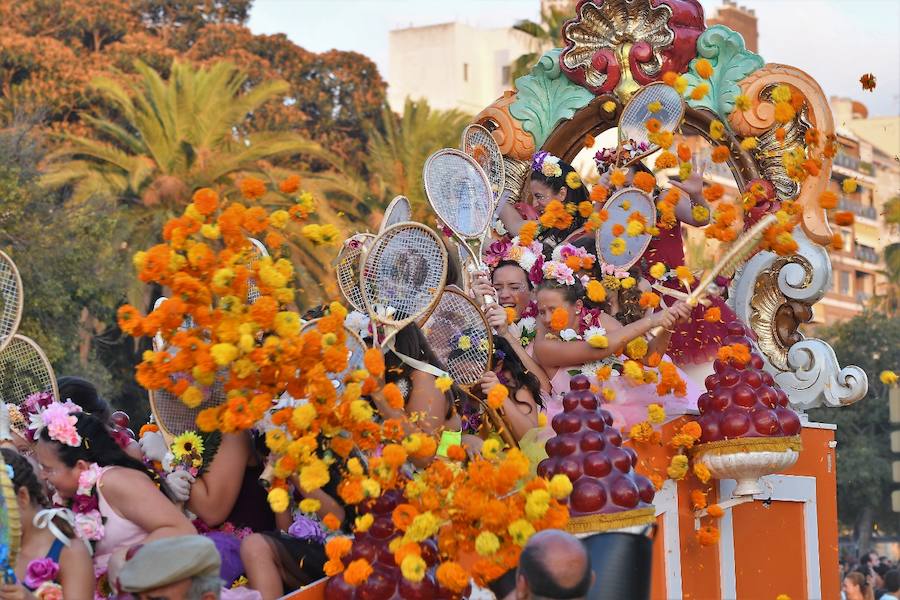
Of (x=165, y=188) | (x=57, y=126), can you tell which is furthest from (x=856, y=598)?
(x=57, y=126)

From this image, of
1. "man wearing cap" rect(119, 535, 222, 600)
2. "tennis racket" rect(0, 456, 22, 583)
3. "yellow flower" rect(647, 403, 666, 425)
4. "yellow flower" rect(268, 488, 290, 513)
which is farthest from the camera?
"yellow flower" rect(647, 403, 666, 425)

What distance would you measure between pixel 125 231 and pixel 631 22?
1443 cm

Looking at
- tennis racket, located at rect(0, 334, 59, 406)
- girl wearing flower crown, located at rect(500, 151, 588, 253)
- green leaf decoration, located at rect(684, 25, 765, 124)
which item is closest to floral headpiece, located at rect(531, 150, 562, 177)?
girl wearing flower crown, located at rect(500, 151, 588, 253)

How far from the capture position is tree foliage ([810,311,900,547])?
34500 millimetres

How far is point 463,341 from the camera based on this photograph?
6.74 metres

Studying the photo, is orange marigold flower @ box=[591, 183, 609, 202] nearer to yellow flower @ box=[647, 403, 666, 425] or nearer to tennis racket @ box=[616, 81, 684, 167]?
tennis racket @ box=[616, 81, 684, 167]

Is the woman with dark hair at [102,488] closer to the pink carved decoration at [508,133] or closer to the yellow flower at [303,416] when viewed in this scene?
the yellow flower at [303,416]

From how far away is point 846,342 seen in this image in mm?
36125

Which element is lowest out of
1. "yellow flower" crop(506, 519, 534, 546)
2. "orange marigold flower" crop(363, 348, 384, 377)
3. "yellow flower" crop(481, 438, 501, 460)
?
"yellow flower" crop(506, 519, 534, 546)

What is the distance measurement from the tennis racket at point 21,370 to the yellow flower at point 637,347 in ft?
8.93

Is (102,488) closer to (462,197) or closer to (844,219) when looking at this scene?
(462,197)

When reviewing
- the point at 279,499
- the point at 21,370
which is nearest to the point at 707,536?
the point at 279,499

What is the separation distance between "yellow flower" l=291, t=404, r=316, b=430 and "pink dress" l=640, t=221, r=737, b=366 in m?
3.10

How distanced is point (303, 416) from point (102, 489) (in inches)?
32.2
